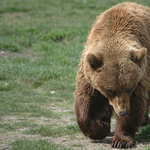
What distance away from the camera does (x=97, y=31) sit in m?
A: 4.79

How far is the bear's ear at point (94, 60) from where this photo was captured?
410 cm

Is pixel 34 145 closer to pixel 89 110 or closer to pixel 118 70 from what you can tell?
pixel 89 110

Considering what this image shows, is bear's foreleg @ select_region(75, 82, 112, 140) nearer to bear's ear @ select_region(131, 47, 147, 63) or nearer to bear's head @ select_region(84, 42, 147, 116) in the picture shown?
bear's head @ select_region(84, 42, 147, 116)

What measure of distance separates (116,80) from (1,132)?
2.21 m

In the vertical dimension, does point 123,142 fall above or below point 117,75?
below

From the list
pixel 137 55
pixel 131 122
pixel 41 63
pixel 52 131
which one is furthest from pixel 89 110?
pixel 41 63

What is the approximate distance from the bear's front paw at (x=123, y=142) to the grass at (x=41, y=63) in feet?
1.77

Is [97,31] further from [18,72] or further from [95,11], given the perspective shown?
[95,11]

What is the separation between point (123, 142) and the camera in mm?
4605

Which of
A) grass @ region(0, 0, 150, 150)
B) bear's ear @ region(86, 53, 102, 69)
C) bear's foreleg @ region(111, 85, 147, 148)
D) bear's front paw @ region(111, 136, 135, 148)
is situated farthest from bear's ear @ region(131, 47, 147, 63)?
grass @ region(0, 0, 150, 150)

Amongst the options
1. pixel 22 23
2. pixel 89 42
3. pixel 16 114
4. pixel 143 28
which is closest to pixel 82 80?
pixel 89 42

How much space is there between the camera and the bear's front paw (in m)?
4.58

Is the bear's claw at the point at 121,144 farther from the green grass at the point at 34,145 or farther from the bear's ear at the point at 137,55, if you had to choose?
the bear's ear at the point at 137,55

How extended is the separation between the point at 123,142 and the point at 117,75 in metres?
1.19
